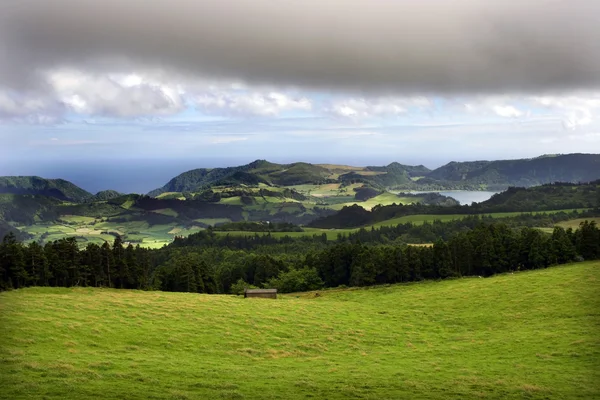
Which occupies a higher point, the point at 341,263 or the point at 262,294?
the point at 262,294

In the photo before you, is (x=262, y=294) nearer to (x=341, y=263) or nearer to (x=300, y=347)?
(x=300, y=347)

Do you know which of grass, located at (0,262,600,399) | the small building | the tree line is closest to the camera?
grass, located at (0,262,600,399)

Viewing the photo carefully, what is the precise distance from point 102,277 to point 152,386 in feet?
194

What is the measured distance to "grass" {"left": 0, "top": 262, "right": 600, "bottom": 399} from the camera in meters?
24.7

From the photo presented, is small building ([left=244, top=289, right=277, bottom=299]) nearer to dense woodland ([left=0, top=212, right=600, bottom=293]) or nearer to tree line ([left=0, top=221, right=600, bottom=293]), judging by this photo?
tree line ([left=0, top=221, right=600, bottom=293])

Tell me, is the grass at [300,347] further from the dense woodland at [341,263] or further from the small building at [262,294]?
the dense woodland at [341,263]

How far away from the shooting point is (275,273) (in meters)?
109

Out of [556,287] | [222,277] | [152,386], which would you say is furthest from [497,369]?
[222,277]

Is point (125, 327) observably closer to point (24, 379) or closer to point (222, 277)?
point (24, 379)

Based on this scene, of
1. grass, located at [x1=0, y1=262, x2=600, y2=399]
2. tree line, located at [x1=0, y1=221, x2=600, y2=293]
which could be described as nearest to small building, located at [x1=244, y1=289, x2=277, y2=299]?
grass, located at [x1=0, y1=262, x2=600, y2=399]

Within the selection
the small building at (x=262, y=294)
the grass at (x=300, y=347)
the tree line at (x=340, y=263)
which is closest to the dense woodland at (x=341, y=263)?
the tree line at (x=340, y=263)

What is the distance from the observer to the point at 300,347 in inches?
1467

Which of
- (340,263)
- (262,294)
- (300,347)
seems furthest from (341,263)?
(300,347)

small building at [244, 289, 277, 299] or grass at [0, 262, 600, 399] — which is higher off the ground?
grass at [0, 262, 600, 399]
